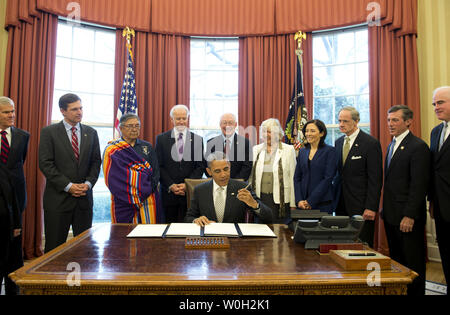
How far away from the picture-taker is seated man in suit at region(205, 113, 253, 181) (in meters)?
3.26

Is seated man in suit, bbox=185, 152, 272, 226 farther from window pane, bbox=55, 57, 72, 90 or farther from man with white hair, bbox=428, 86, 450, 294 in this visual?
window pane, bbox=55, 57, 72, 90

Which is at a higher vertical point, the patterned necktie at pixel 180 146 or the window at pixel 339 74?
the window at pixel 339 74

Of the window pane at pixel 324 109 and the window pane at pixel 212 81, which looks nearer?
the window pane at pixel 324 109

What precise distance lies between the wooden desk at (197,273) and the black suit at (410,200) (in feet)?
4.28

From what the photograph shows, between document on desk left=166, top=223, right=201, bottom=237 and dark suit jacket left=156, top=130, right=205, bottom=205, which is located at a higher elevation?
dark suit jacket left=156, top=130, right=205, bottom=205

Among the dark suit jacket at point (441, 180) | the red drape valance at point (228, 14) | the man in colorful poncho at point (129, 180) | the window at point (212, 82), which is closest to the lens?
the dark suit jacket at point (441, 180)

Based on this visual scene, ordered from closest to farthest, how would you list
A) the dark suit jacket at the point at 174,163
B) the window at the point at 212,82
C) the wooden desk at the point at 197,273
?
the wooden desk at the point at 197,273, the dark suit jacket at the point at 174,163, the window at the point at 212,82

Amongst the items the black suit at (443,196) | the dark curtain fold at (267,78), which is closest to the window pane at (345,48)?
the dark curtain fold at (267,78)

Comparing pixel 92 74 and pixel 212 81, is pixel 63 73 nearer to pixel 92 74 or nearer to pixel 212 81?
pixel 92 74

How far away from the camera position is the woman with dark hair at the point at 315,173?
2715mm

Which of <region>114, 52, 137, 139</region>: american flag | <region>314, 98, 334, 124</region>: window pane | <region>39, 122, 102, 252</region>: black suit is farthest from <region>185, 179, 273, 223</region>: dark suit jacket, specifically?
<region>314, 98, 334, 124</region>: window pane

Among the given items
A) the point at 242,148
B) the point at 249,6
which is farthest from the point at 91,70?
the point at 242,148

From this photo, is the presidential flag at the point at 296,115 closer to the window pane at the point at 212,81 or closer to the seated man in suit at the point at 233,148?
the window pane at the point at 212,81

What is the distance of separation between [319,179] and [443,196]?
0.90m
